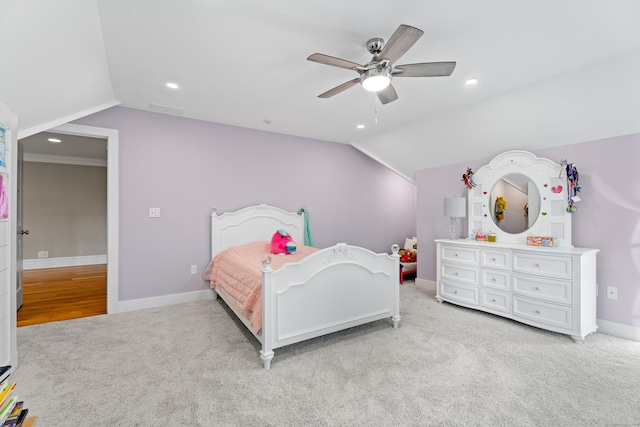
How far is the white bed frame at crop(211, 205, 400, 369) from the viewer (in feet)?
7.09

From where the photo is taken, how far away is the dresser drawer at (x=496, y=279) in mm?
3037

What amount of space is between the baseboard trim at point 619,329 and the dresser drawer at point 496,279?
32.8 inches

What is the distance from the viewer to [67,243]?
20.1 ft

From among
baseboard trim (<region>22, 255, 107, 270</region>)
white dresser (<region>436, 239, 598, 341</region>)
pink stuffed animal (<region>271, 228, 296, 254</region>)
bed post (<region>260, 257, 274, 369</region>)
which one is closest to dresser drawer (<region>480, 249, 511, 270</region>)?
white dresser (<region>436, 239, 598, 341</region>)

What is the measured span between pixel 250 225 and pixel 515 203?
346cm

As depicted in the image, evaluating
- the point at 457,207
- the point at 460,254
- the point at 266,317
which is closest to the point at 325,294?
the point at 266,317

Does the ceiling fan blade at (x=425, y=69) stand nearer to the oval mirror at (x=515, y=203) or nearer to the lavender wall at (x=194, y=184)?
the oval mirror at (x=515, y=203)

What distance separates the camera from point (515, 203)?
338 cm

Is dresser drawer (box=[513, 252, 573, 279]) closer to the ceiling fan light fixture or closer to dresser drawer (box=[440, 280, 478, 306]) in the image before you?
dresser drawer (box=[440, 280, 478, 306])

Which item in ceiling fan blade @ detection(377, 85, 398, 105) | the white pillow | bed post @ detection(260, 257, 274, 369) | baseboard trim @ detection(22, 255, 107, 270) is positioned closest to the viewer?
bed post @ detection(260, 257, 274, 369)

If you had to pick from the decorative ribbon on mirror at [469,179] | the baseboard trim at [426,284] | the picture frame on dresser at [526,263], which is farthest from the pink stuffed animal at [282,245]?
the decorative ribbon on mirror at [469,179]

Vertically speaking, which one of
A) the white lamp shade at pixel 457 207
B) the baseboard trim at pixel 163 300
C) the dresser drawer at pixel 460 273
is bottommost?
the baseboard trim at pixel 163 300

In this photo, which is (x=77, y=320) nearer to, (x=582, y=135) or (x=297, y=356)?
(x=297, y=356)

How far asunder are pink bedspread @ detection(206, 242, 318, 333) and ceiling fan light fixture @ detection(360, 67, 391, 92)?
5.79 ft
